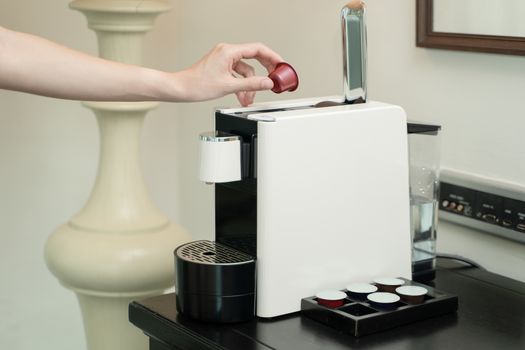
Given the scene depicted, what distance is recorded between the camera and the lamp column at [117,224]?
1765 mm

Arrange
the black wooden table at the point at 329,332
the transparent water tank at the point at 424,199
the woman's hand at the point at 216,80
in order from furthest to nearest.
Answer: the transparent water tank at the point at 424,199 < the woman's hand at the point at 216,80 < the black wooden table at the point at 329,332

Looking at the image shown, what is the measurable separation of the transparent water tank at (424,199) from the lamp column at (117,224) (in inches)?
22.0

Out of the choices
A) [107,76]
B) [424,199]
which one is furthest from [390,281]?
[107,76]

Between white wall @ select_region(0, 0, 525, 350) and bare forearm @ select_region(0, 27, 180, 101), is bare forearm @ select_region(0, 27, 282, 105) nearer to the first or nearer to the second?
bare forearm @ select_region(0, 27, 180, 101)

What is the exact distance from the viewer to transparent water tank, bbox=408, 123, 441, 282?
145 cm

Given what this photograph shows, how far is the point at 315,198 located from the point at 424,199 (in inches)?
11.1

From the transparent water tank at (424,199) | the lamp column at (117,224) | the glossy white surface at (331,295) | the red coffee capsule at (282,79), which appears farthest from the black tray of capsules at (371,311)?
the lamp column at (117,224)

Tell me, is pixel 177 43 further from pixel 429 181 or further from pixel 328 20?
pixel 429 181

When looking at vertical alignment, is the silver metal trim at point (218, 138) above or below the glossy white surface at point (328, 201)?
above

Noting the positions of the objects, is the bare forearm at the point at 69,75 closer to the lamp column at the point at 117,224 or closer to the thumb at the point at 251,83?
the thumb at the point at 251,83

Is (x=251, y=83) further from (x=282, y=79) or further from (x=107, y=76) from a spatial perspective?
(x=107, y=76)

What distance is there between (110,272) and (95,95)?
545mm

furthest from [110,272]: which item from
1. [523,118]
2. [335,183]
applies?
[523,118]

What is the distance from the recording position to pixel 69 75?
1292mm
